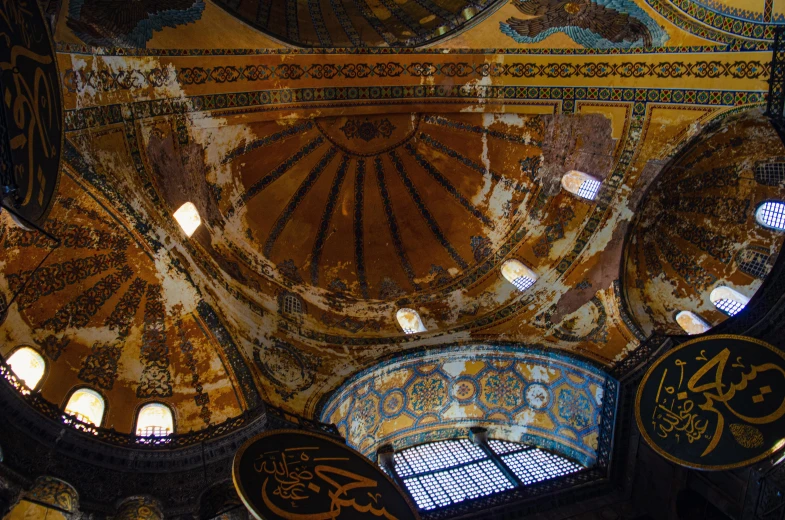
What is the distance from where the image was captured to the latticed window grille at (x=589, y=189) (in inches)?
351

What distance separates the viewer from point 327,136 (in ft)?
32.2

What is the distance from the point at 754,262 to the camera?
8281 millimetres

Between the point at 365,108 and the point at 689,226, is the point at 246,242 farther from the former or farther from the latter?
the point at 689,226

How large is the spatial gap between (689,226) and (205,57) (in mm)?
7063

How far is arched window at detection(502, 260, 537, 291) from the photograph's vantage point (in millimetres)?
9430

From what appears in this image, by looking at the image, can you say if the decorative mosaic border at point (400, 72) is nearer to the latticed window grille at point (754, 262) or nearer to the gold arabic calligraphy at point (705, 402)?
the latticed window grille at point (754, 262)

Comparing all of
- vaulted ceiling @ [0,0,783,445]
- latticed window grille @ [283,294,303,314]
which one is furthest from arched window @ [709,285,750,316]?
latticed window grille @ [283,294,303,314]

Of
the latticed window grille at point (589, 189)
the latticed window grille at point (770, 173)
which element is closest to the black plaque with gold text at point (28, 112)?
the latticed window grille at point (589, 189)

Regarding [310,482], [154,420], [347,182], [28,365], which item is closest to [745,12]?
[347,182]

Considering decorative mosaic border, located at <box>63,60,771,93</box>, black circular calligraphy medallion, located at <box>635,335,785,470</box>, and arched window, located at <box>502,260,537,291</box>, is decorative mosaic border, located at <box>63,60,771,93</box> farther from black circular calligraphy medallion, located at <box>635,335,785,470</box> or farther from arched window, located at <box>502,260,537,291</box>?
black circular calligraphy medallion, located at <box>635,335,785,470</box>

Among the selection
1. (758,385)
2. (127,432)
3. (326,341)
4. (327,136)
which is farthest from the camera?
(327,136)

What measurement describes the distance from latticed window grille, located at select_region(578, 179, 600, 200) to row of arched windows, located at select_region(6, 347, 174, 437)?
21.1 ft

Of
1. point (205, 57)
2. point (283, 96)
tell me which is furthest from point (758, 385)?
point (205, 57)

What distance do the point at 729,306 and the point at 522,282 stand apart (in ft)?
9.34
